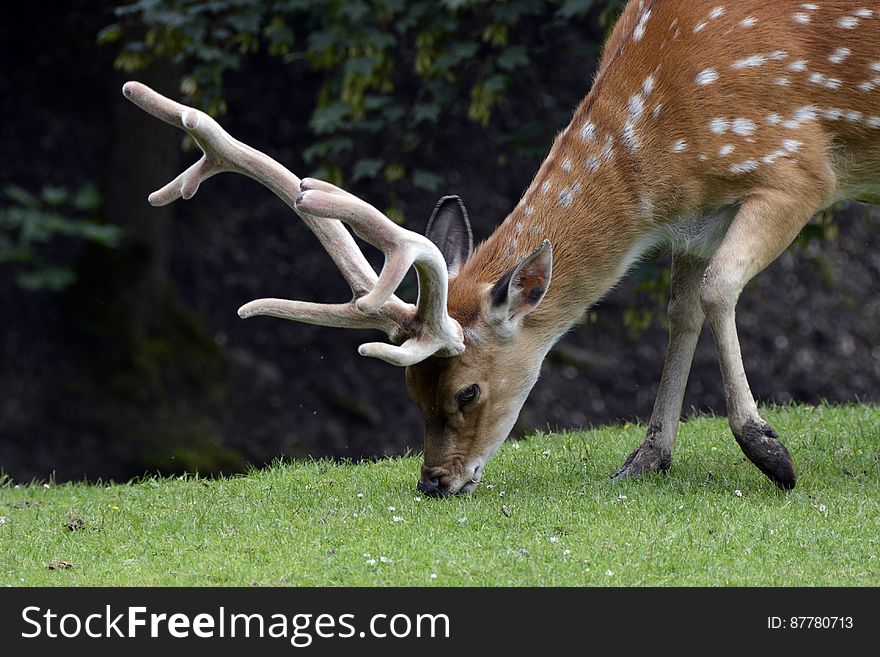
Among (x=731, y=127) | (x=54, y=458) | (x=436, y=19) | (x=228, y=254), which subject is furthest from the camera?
(x=228, y=254)

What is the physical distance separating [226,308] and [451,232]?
7.03 meters

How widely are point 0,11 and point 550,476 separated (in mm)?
8083

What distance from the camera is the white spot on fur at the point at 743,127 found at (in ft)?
18.9

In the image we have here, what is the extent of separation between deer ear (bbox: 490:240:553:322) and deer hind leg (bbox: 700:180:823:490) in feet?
2.19

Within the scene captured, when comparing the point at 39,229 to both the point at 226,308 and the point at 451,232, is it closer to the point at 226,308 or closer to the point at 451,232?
the point at 226,308

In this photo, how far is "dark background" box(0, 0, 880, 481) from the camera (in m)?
11.9

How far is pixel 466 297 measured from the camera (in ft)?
19.2

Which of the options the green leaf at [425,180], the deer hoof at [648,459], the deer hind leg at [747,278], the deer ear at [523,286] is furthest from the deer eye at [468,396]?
the green leaf at [425,180]

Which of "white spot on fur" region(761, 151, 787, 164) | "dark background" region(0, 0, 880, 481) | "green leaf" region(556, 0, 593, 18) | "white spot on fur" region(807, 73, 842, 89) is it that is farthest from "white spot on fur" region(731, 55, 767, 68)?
"dark background" region(0, 0, 880, 481)

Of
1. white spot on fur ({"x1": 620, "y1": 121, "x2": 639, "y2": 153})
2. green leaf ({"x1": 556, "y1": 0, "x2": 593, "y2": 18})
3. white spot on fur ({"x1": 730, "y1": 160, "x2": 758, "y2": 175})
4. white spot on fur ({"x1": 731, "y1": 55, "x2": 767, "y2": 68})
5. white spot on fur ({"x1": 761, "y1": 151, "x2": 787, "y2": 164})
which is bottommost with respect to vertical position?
white spot on fur ({"x1": 730, "y1": 160, "x2": 758, "y2": 175})

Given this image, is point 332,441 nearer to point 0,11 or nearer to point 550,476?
point 0,11

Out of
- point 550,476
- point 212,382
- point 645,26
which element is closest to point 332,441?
point 212,382

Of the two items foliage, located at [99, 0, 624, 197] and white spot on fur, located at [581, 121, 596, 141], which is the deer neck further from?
foliage, located at [99, 0, 624, 197]
